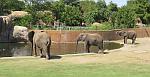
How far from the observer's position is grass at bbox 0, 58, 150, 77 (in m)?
13.3

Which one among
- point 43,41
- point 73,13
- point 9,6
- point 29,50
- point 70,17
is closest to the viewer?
point 43,41

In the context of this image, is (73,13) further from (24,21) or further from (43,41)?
(43,41)

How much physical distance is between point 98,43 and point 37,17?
2442 cm

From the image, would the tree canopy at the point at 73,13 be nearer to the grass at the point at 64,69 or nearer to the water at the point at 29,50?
the water at the point at 29,50

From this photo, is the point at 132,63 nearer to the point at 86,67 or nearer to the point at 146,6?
the point at 86,67

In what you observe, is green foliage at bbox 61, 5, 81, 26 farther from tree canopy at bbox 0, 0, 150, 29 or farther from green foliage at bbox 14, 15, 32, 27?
green foliage at bbox 14, 15, 32, 27

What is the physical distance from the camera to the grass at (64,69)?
43.7ft

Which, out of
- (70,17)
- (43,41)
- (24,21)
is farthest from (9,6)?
(43,41)

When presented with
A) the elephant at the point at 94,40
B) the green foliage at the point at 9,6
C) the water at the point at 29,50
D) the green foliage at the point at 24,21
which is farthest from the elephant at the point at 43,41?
Result: the green foliage at the point at 9,6

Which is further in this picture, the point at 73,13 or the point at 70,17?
the point at 73,13

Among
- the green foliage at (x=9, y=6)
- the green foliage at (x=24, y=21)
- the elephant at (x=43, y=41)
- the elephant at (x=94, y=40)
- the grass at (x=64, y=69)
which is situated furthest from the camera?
the green foliage at (x=9, y=6)

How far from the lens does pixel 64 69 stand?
1456cm

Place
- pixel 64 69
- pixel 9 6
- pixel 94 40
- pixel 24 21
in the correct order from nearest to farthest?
pixel 64 69, pixel 94 40, pixel 24 21, pixel 9 6

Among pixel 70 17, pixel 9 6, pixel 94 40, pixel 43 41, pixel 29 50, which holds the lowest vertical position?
pixel 29 50
